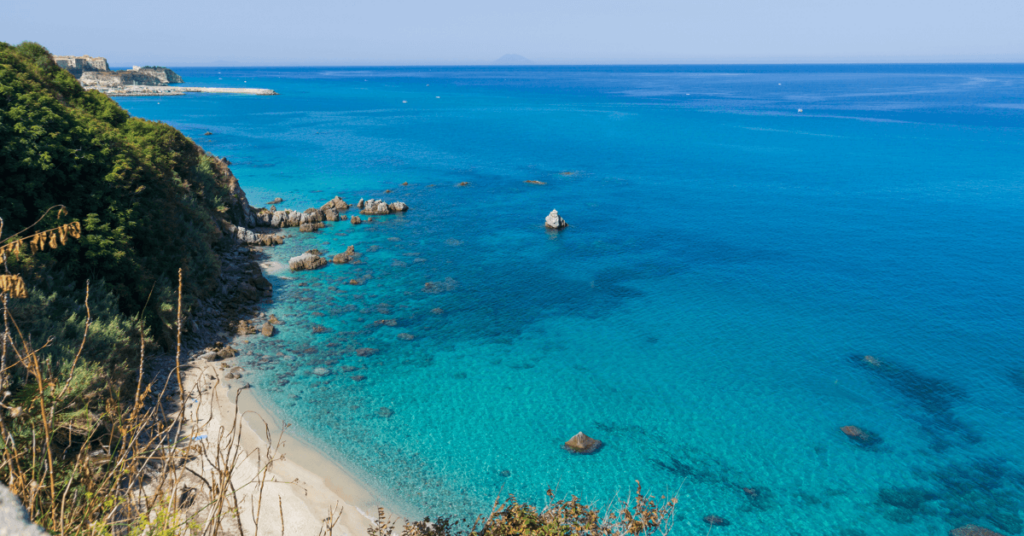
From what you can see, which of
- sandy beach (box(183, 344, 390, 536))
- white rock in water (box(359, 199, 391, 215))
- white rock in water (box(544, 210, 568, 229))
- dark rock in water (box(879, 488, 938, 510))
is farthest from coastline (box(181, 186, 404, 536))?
white rock in water (box(544, 210, 568, 229))

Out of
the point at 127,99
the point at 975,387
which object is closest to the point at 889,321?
the point at 975,387

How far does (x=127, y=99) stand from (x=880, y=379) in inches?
9275

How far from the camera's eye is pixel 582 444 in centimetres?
2989

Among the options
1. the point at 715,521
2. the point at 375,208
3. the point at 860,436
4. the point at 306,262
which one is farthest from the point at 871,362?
the point at 375,208

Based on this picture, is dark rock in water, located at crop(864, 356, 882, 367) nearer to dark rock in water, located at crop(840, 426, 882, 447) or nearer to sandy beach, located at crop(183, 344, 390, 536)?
dark rock in water, located at crop(840, 426, 882, 447)

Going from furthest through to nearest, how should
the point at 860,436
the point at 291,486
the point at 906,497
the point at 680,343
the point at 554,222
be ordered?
the point at 554,222 < the point at 680,343 < the point at 860,436 < the point at 906,497 < the point at 291,486

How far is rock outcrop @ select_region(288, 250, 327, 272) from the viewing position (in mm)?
50750

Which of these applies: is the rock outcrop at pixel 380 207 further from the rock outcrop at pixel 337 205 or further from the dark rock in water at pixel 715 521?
Result: the dark rock in water at pixel 715 521

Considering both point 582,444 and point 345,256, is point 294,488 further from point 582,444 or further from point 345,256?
point 345,256

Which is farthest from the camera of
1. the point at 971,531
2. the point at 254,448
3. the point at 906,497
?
the point at 254,448

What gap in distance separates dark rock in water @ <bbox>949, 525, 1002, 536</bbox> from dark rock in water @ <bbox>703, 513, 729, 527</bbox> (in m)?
10.2

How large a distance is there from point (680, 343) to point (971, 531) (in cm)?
1959

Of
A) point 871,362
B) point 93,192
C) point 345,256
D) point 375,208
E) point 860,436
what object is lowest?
point 860,436

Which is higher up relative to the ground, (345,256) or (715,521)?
(345,256)
